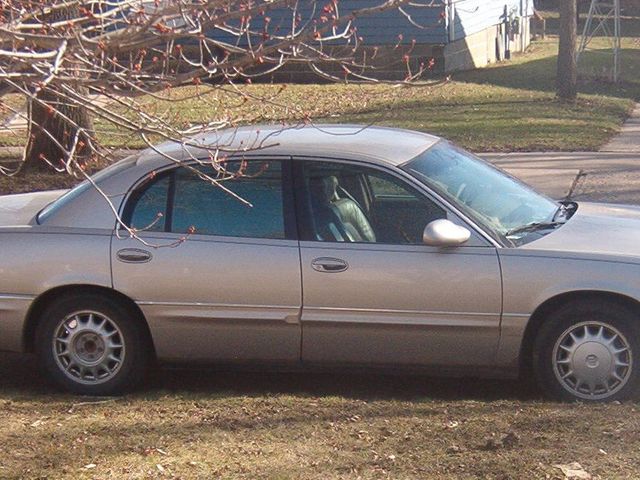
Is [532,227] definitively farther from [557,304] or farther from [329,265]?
[329,265]

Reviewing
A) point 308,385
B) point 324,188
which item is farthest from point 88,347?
point 324,188

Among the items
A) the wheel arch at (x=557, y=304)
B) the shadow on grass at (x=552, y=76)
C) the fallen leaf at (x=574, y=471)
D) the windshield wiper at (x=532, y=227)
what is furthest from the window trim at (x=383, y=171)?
the shadow on grass at (x=552, y=76)

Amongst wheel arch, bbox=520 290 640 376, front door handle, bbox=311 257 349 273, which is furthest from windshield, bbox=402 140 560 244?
front door handle, bbox=311 257 349 273

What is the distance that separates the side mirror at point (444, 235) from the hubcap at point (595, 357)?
0.72 metres

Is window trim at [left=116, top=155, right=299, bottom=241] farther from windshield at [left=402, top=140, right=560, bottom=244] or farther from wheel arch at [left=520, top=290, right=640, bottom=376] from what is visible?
wheel arch at [left=520, top=290, right=640, bottom=376]

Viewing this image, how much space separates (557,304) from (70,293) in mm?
2647

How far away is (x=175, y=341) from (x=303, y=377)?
2.99ft

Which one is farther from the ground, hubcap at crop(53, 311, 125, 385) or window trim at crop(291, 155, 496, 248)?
window trim at crop(291, 155, 496, 248)

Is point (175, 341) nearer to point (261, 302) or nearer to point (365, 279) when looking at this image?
point (261, 302)

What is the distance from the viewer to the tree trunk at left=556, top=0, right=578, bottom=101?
798 inches

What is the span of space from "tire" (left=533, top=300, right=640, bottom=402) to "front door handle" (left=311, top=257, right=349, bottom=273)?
3.55 ft

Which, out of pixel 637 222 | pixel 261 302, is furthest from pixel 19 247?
pixel 637 222

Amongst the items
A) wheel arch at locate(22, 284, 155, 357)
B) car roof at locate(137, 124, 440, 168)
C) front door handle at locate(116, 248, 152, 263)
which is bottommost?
wheel arch at locate(22, 284, 155, 357)

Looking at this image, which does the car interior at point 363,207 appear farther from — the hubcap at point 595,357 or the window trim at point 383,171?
the hubcap at point 595,357
